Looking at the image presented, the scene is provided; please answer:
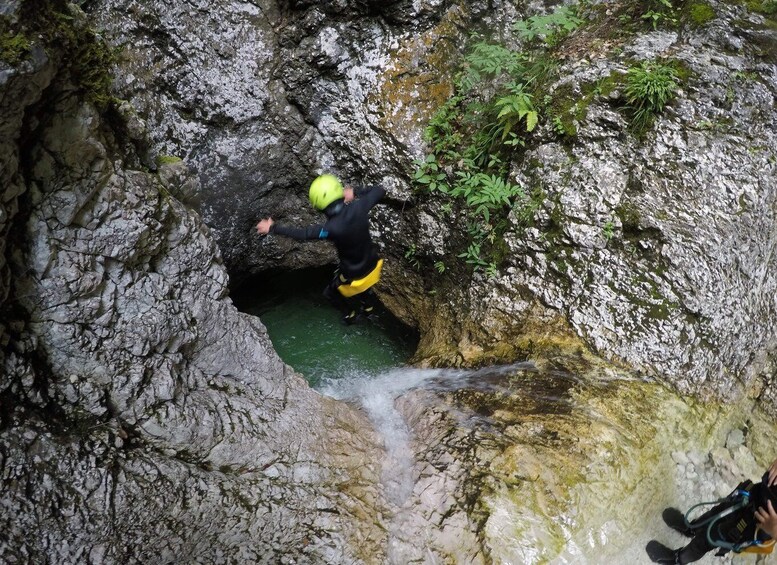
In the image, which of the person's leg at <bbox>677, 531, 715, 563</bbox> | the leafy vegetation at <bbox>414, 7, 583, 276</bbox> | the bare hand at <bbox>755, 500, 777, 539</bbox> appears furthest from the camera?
the leafy vegetation at <bbox>414, 7, 583, 276</bbox>

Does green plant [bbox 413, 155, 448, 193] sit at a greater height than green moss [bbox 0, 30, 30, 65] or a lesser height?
lesser

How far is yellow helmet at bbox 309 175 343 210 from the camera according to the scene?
5.18 meters

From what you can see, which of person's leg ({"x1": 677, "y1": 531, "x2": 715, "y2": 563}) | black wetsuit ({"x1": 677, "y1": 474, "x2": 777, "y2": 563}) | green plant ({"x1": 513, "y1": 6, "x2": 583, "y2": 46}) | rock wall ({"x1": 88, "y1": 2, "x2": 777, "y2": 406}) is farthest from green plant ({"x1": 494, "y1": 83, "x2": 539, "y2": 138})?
person's leg ({"x1": 677, "y1": 531, "x2": 715, "y2": 563})

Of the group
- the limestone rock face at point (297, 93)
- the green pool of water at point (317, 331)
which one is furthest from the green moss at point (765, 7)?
the green pool of water at point (317, 331)

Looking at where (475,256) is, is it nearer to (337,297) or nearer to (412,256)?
(412,256)

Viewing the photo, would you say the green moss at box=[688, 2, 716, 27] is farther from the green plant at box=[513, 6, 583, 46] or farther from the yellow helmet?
the yellow helmet

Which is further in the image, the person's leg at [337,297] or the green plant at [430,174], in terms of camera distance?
the person's leg at [337,297]

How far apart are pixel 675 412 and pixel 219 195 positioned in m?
5.73

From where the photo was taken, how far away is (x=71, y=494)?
2.95 meters

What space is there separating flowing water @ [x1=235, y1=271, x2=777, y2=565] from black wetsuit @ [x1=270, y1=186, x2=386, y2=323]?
57.4 inches

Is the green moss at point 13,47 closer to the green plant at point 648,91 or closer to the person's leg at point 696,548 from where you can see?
the green plant at point 648,91

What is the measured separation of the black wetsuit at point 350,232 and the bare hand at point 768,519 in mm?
4251

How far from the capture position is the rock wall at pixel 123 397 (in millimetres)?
2906

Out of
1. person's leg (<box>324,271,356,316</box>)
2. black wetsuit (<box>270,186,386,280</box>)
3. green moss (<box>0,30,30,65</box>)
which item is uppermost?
green moss (<box>0,30,30,65</box>)
